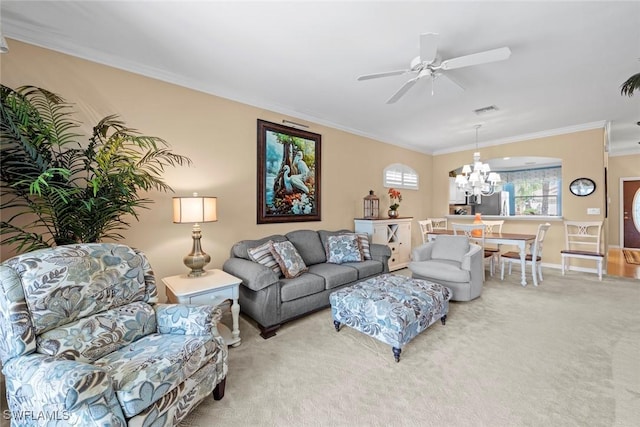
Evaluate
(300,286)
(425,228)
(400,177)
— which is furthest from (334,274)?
(400,177)

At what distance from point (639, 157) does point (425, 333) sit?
891 centimetres

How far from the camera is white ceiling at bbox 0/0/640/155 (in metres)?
1.95

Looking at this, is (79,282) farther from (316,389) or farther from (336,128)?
(336,128)

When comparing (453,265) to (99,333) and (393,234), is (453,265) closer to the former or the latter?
(393,234)

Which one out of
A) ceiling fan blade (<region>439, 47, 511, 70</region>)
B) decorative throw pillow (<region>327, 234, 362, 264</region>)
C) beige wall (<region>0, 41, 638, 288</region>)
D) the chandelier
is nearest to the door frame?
beige wall (<region>0, 41, 638, 288</region>)

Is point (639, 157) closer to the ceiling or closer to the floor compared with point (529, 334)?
closer to the ceiling

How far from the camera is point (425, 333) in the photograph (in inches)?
104

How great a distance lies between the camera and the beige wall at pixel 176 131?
230 centimetres

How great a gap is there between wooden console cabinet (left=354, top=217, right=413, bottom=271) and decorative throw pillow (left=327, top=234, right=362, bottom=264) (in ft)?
2.13

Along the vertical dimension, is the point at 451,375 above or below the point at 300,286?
below

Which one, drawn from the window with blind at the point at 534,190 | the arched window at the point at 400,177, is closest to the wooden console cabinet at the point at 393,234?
the arched window at the point at 400,177

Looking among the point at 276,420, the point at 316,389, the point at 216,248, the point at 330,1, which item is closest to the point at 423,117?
the point at 330,1

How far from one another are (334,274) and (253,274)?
1.01 metres

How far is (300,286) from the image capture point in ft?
9.21
